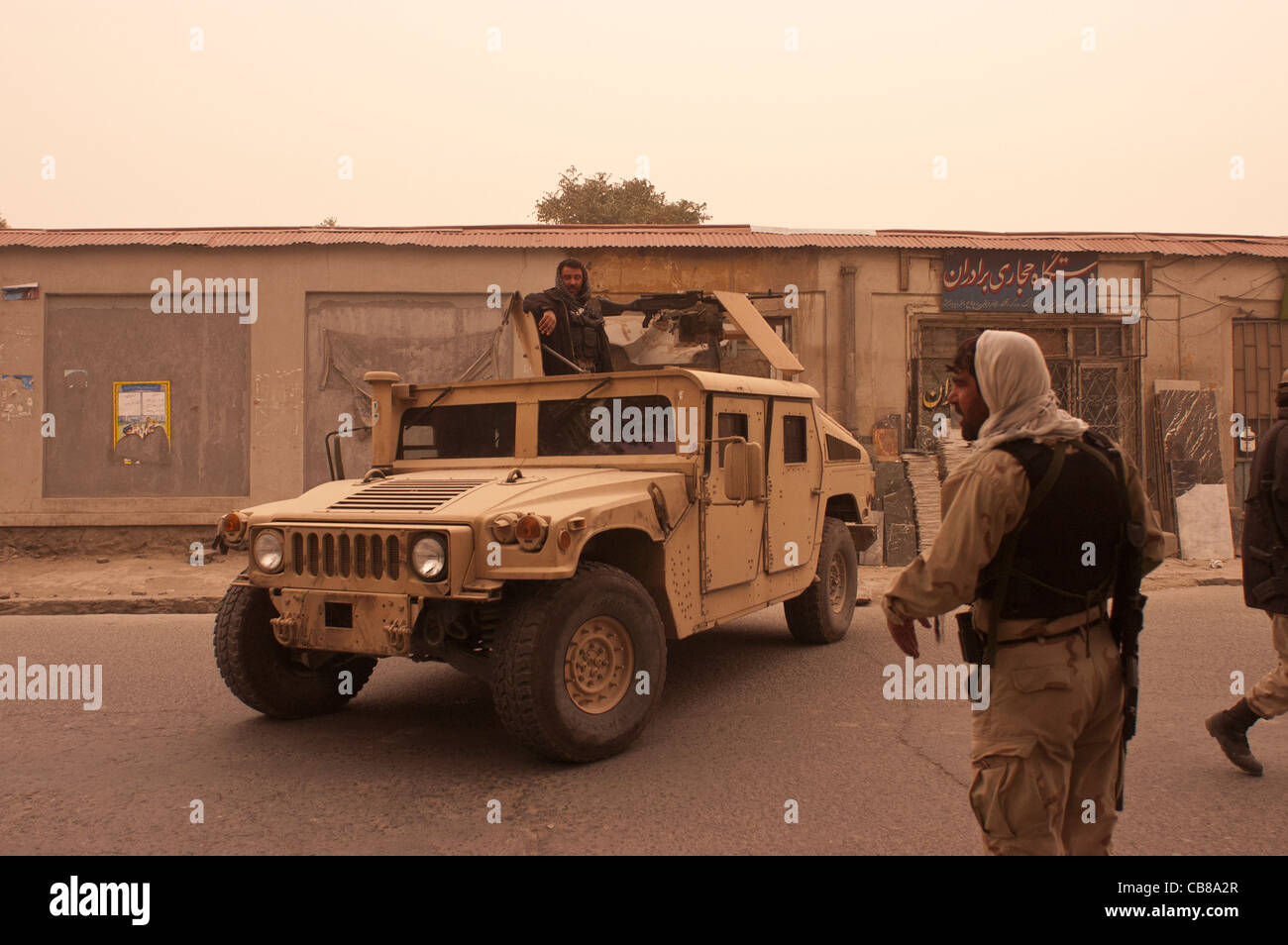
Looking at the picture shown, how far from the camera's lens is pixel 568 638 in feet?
14.0

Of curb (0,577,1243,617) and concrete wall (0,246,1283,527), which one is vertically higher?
concrete wall (0,246,1283,527)

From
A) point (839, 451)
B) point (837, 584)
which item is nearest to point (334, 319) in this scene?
point (839, 451)

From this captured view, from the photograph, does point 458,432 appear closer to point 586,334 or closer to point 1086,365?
point 586,334

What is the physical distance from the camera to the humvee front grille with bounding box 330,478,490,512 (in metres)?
4.60

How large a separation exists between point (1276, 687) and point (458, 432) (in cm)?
424

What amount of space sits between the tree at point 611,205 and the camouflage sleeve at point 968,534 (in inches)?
951

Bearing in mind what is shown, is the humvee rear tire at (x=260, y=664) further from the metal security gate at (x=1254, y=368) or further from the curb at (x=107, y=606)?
the metal security gate at (x=1254, y=368)

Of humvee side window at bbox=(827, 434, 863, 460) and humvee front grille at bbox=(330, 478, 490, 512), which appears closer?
humvee front grille at bbox=(330, 478, 490, 512)

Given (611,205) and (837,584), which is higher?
(611,205)

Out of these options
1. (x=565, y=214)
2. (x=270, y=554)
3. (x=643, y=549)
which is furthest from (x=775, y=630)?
(x=565, y=214)

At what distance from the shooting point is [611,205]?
26.6 m
